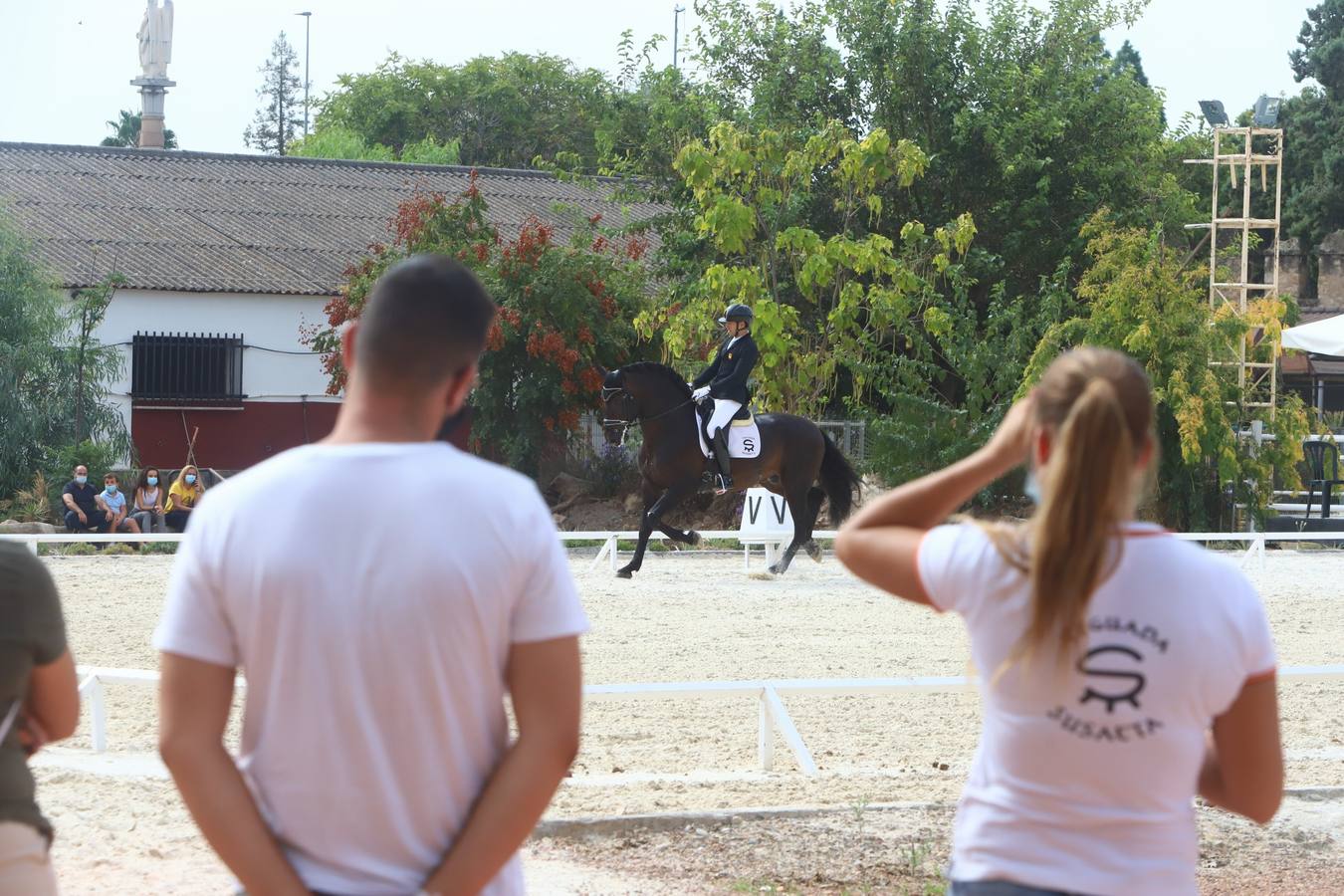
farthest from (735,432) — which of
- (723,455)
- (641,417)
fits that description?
(641,417)

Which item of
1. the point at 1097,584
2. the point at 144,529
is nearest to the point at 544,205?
the point at 144,529

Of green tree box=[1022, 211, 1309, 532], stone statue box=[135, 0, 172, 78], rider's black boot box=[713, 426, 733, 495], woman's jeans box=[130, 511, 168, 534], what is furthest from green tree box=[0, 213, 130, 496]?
stone statue box=[135, 0, 172, 78]

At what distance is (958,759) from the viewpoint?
704cm

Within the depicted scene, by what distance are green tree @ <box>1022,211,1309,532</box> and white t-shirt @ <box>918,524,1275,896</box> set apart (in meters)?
17.1

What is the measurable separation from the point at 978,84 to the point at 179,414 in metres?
14.4

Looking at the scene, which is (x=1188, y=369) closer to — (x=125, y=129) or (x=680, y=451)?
(x=680, y=451)

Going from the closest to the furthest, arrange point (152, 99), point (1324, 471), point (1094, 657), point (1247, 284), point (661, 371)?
1. point (1094, 657)
2. point (661, 371)
3. point (1324, 471)
4. point (1247, 284)
5. point (152, 99)

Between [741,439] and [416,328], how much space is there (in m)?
12.8

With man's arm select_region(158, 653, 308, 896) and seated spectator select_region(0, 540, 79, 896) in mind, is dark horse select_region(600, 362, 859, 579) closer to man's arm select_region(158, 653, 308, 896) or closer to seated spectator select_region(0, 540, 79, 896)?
seated spectator select_region(0, 540, 79, 896)

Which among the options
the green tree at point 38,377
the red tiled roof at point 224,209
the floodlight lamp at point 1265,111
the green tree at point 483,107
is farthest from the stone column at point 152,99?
the floodlight lamp at point 1265,111

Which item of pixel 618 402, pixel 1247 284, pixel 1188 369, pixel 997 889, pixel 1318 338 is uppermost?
pixel 1247 284

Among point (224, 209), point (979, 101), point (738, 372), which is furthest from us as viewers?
point (224, 209)

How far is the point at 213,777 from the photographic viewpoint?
2.18 metres

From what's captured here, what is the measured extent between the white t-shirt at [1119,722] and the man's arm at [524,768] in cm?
62
